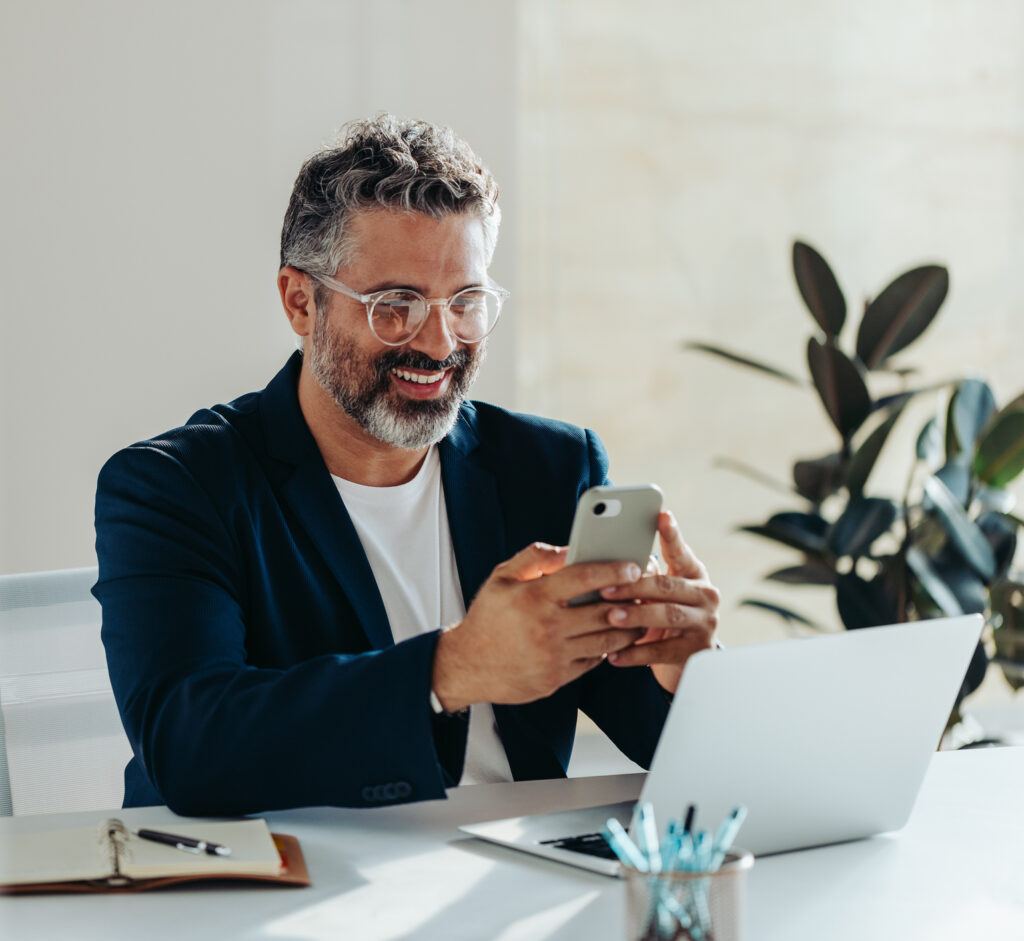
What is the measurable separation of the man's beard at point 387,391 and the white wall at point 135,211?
168cm

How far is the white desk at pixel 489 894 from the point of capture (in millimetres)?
1025

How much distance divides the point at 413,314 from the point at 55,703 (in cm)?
71

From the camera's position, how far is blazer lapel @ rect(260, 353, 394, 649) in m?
1.66

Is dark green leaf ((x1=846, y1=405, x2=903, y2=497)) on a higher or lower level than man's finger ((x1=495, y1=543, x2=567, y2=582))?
higher

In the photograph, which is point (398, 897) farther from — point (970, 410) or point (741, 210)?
point (741, 210)

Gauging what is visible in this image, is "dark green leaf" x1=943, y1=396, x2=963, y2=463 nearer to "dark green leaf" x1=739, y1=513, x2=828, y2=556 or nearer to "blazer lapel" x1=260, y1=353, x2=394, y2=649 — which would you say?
"dark green leaf" x1=739, y1=513, x2=828, y2=556

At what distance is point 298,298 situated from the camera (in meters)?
1.91

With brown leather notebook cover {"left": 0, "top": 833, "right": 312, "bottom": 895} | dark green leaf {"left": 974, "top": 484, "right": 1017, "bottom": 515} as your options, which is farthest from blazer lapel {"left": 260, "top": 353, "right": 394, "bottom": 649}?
dark green leaf {"left": 974, "top": 484, "right": 1017, "bottom": 515}

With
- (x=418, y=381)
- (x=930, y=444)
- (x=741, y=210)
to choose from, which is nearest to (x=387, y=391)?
(x=418, y=381)

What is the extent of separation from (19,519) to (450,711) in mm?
2354

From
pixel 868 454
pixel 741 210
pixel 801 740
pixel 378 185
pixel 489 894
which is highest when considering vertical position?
pixel 741 210

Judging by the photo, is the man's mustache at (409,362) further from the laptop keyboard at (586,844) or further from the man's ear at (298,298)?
the laptop keyboard at (586,844)

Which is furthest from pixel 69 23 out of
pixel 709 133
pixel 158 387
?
pixel 709 133

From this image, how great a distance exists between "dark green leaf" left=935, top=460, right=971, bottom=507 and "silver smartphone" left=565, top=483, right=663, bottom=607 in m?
1.85
